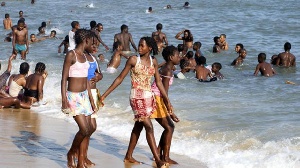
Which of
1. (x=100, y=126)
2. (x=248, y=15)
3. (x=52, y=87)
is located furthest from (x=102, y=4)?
(x=100, y=126)

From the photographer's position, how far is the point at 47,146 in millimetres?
8273

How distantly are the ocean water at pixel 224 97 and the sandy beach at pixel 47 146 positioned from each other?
18.4 inches

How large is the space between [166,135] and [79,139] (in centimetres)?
117

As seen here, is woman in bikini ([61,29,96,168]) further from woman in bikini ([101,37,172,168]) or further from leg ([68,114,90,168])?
woman in bikini ([101,37,172,168])

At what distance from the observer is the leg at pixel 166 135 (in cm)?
737

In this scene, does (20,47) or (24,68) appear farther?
(20,47)

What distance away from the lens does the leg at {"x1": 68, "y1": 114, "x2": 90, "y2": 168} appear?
6.60 metres

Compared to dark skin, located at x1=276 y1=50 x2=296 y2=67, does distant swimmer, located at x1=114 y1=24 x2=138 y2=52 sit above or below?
above

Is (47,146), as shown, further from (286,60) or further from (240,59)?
(240,59)

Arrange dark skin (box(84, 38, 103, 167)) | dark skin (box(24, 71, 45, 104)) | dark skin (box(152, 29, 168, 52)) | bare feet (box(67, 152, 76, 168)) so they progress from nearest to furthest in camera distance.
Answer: dark skin (box(84, 38, 103, 167)) → bare feet (box(67, 152, 76, 168)) → dark skin (box(24, 71, 45, 104)) → dark skin (box(152, 29, 168, 52))

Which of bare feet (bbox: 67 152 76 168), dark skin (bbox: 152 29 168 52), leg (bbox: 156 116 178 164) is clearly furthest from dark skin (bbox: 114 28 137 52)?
bare feet (bbox: 67 152 76 168)

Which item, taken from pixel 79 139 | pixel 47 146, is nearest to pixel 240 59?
pixel 47 146

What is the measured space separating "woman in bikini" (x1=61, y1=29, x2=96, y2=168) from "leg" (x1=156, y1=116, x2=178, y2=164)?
984mm

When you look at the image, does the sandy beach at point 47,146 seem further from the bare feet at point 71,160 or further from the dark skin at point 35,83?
the dark skin at point 35,83
